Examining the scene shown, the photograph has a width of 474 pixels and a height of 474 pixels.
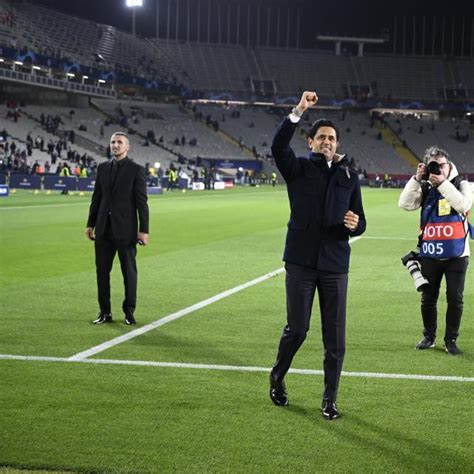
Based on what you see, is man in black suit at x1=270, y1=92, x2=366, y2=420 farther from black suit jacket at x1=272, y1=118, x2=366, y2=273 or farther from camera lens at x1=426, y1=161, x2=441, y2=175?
camera lens at x1=426, y1=161, x2=441, y2=175

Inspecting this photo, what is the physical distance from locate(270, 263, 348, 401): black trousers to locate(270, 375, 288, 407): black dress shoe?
305mm

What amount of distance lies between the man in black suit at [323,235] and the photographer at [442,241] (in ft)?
7.40

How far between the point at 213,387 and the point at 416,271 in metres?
2.56

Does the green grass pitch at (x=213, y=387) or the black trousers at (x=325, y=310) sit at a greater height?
the black trousers at (x=325, y=310)

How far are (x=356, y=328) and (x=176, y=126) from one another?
7993 cm

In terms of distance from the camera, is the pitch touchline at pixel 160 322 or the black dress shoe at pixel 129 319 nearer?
the pitch touchline at pixel 160 322

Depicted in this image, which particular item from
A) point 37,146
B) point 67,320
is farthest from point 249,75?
point 67,320

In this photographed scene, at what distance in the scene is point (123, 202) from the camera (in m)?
10.1

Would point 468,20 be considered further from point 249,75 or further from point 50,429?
point 50,429

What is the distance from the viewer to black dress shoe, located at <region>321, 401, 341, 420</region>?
20.3 ft

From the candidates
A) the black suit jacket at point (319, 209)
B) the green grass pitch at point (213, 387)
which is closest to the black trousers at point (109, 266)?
the green grass pitch at point (213, 387)

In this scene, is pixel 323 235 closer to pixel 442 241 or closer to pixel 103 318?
pixel 442 241

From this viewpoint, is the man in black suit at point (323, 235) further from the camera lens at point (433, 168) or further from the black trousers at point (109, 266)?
the black trousers at point (109, 266)

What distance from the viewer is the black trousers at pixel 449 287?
8.67m
